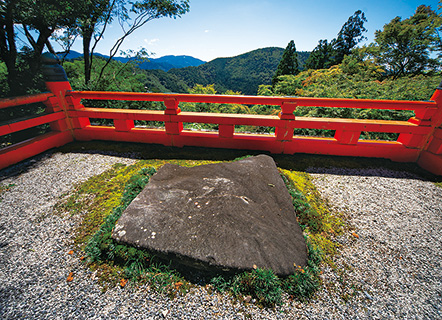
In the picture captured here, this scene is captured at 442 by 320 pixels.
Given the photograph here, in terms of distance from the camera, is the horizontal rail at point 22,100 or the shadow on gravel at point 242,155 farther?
the shadow on gravel at point 242,155

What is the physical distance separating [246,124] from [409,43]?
24.1 m

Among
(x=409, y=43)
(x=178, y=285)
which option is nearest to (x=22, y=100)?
(x=178, y=285)

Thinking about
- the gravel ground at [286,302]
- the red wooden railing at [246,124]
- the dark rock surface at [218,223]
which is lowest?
the gravel ground at [286,302]

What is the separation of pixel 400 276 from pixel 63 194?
14.9 feet

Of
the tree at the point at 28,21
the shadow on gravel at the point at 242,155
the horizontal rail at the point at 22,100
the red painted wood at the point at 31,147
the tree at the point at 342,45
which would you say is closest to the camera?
the horizontal rail at the point at 22,100

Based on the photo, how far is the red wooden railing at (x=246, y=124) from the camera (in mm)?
3787

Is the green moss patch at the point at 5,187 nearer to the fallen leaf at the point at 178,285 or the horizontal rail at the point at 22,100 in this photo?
the horizontal rail at the point at 22,100

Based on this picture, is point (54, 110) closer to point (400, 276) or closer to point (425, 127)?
point (400, 276)

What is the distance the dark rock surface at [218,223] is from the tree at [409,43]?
24.4 m

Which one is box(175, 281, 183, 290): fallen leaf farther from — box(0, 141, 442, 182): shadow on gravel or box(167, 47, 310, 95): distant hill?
box(167, 47, 310, 95): distant hill

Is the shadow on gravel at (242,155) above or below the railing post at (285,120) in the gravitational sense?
below

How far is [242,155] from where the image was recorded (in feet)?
13.8

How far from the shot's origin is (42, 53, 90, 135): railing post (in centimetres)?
418

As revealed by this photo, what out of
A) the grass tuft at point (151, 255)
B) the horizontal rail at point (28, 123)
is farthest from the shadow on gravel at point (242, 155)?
the grass tuft at point (151, 255)
